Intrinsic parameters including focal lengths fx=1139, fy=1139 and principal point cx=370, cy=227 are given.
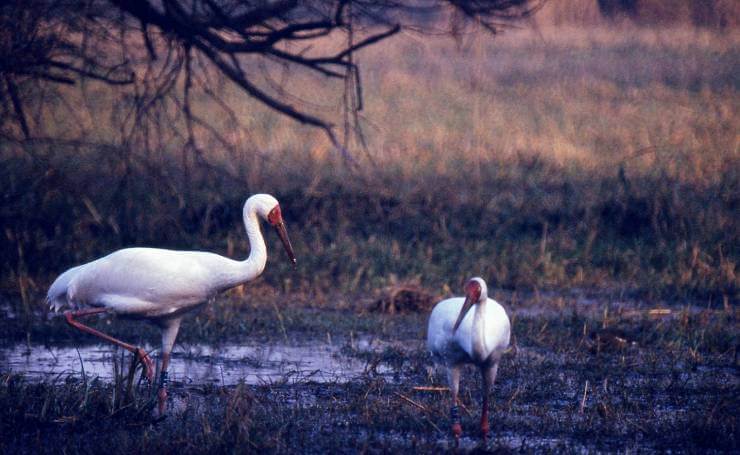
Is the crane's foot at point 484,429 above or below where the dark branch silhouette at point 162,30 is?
below

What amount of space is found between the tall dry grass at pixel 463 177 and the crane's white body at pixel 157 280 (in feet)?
8.04

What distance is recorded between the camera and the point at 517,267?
877 cm

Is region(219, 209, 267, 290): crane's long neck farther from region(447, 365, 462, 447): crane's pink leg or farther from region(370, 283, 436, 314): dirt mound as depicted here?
region(370, 283, 436, 314): dirt mound

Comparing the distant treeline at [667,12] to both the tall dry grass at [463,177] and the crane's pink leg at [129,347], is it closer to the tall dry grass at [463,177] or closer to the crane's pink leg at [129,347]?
the tall dry grass at [463,177]

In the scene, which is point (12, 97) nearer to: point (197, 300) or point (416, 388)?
point (197, 300)

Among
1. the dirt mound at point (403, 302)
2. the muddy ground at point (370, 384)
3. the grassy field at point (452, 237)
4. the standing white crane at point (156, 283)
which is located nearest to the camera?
the muddy ground at point (370, 384)

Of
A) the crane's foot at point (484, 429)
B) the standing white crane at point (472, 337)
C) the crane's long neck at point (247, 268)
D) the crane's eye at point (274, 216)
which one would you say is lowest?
the crane's foot at point (484, 429)

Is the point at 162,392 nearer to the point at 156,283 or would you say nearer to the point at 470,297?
the point at 156,283

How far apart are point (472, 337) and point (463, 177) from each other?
7.20 meters

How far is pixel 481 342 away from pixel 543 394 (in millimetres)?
890

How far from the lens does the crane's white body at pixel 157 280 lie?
18.3 ft

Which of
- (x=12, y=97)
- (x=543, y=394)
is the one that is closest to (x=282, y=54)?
(x=12, y=97)

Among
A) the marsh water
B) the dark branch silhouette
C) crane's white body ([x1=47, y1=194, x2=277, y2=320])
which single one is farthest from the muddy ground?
the dark branch silhouette

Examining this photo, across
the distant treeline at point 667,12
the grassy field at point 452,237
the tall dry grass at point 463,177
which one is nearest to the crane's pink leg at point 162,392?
the grassy field at point 452,237
